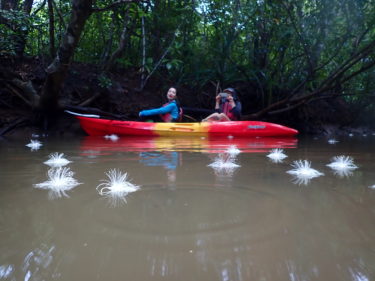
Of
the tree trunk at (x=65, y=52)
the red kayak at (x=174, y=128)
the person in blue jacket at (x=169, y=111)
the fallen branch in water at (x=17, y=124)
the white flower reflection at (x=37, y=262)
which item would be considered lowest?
the fallen branch in water at (x=17, y=124)

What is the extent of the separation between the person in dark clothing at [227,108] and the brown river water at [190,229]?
19.6ft

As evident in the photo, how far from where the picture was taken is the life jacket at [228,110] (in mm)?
8930

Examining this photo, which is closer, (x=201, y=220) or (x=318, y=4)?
(x=201, y=220)

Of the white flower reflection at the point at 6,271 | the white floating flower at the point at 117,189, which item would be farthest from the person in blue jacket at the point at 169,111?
the white flower reflection at the point at 6,271

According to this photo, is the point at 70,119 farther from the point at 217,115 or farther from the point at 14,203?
the point at 14,203

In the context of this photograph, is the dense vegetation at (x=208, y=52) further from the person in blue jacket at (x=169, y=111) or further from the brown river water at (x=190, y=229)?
the brown river water at (x=190, y=229)

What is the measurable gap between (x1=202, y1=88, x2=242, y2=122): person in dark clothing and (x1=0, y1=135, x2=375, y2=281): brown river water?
19.6 ft

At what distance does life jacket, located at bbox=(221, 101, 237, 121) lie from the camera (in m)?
8.93

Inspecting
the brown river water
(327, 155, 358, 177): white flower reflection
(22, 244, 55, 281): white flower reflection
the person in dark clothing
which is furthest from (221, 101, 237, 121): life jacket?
(22, 244, 55, 281): white flower reflection

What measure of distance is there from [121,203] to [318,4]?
8218 mm

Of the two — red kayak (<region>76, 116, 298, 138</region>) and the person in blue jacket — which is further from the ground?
the person in blue jacket

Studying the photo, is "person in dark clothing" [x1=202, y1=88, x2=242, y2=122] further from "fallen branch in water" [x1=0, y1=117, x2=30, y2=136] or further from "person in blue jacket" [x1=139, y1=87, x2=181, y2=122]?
"fallen branch in water" [x1=0, y1=117, x2=30, y2=136]

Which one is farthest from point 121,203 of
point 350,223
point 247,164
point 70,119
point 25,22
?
point 70,119

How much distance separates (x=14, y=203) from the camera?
204cm
